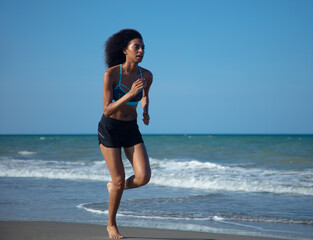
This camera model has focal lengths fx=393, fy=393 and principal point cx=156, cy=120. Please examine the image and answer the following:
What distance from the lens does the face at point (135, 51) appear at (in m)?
3.73

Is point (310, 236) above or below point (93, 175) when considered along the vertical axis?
above

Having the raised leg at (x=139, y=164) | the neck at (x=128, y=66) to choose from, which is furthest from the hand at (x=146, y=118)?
the neck at (x=128, y=66)

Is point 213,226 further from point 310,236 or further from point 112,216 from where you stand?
point 112,216

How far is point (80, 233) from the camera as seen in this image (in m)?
4.45

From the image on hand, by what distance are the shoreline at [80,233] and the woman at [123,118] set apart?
643mm

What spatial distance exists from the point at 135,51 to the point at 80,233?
2165mm

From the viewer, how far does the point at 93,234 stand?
14.4 feet

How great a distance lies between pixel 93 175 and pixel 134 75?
8249 millimetres

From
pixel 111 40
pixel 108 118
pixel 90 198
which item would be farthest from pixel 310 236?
pixel 90 198

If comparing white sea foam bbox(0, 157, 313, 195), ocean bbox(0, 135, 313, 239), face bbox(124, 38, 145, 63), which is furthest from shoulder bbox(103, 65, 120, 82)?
white sea foam bbox(0, 157, 313, 195)

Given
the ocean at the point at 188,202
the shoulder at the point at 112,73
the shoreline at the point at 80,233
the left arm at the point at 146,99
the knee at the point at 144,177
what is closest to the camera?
the shoulder at the point at 112,73

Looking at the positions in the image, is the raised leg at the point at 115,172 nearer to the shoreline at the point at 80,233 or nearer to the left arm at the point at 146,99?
the left arm at the point at 146,99

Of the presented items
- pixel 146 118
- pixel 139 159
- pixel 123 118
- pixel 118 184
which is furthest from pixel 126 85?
pixel 118 184

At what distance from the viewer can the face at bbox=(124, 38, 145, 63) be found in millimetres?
3732
